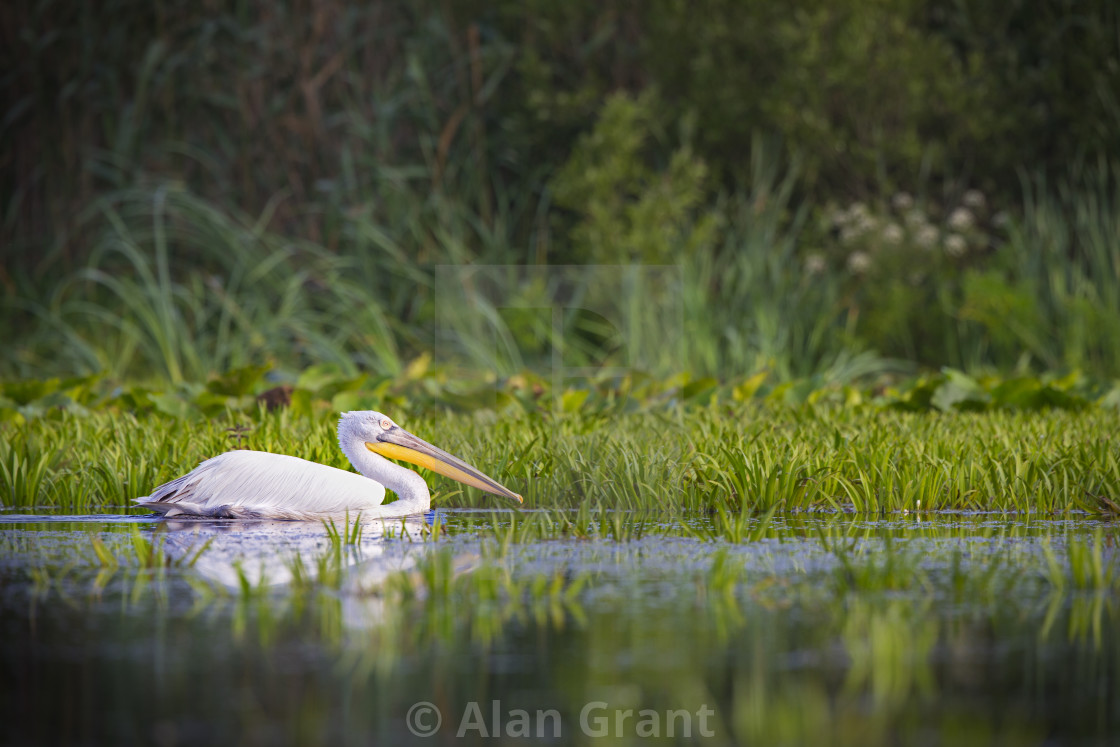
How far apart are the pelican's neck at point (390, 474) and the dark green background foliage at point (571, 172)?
13.6 ft

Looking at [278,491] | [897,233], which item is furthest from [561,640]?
[897,233]

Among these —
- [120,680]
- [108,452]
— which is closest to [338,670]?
[120,680]

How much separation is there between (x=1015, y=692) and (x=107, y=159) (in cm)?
963

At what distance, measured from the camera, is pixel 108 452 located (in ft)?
18.6

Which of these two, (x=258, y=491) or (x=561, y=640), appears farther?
(x=258, y=491)

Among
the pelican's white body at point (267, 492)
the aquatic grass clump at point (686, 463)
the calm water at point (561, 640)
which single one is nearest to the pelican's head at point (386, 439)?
the aquatic grass clump at point (686, 463)

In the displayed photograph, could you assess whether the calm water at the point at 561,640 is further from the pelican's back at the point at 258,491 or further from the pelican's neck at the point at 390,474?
the pelican's neck at the point at 390,474

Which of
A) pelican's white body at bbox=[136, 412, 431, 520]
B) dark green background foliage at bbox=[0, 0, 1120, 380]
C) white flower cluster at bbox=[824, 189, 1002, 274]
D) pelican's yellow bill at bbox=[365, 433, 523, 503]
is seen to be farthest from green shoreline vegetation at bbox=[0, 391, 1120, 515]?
white flower cluster at bbox=[824, 189, 1002, 274]

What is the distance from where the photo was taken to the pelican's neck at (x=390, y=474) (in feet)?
17.0

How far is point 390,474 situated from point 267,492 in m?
0.51

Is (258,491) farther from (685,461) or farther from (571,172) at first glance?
(571,172)

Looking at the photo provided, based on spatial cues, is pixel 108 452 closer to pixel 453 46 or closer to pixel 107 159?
pixel 107 159

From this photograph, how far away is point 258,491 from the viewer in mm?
4922

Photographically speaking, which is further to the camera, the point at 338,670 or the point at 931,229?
the point at 931,229
